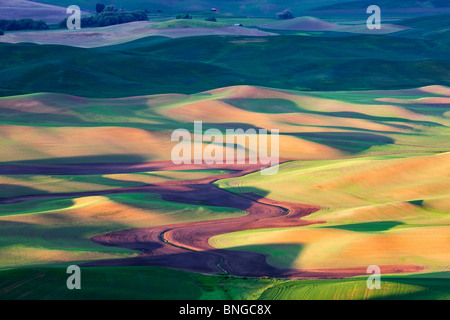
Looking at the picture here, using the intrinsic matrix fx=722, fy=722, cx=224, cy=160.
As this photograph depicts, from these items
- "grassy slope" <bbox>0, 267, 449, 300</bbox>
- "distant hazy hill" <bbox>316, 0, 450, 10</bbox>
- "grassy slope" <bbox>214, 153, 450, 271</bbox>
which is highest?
"distant hazy hill" <bbox>316, 0, 450, 10</bbox>

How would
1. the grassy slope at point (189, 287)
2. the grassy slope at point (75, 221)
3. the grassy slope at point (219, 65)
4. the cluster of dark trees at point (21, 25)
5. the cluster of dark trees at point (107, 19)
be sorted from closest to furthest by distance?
the grassy slope at point (189, 287)
the grassy slope at point (75, 221)
the grassy slope at point (219, 65)
the cluster of dark trees at point (21, 25)
the cluster of dark trees at point (107, 19)

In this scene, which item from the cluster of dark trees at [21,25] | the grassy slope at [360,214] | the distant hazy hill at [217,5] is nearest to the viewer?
the grassy slope at [360,214]

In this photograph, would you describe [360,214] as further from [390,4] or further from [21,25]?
[390,4]

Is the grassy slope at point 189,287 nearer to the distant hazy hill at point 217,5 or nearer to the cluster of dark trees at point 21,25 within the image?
the cluster of dark trees at point 21,25

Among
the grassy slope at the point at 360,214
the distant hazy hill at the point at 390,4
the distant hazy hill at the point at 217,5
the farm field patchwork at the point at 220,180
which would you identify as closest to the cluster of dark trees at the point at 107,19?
the farm field patchwork at the point at 220,180

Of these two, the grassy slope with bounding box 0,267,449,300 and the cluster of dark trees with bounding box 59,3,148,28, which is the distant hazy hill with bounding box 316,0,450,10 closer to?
the cluster of dark trees with bounding box 59,3,148,28

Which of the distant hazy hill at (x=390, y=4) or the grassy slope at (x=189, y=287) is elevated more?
the distant hazy hill at (x=390, y=4)

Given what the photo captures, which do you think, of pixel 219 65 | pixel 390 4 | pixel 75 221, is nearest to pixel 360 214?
pixel 75 221

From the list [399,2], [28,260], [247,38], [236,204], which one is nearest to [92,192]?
[236,204]

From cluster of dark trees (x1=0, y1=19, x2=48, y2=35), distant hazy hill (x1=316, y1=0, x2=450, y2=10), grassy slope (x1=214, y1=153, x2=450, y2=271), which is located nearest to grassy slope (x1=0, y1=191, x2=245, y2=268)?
grassy slope (x1=214, y1=153, x2=450, y2=271)

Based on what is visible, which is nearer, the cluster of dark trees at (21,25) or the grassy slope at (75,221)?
the grassy slope at (75,221)
